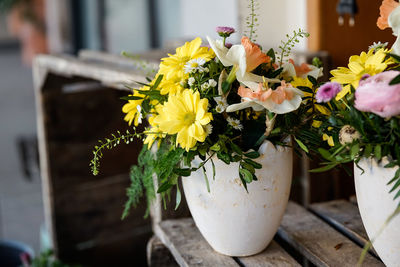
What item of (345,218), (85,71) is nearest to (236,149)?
(345,218)

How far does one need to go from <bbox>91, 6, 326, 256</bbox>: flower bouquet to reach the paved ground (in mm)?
2243

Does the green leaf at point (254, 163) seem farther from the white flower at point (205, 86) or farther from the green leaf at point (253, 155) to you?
the white flower at point (205, 86)

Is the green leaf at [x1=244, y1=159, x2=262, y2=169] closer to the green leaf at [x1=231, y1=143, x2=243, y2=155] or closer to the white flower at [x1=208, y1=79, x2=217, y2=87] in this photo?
the green leaf at [x1=231, y1=143, x2=243, y2=155]

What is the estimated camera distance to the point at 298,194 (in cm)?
159

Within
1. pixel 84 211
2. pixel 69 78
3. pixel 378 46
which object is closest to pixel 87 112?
pixel 69 78

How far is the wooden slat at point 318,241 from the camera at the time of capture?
0.93 m

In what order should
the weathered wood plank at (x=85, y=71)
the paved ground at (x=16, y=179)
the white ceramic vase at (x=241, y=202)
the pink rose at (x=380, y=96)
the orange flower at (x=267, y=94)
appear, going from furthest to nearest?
the paved ground at (x=16, y=179), the weathered wood plank at (x=85, y=71), the white ceramic vase at (x=241, y=202), the orange flower at (x=267, y=94), the pink rose at (x=380, y=96)

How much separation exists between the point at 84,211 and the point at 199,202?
4.01 feet

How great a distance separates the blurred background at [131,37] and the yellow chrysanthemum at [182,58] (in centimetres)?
51

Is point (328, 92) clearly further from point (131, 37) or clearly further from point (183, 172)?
point (131, 37)

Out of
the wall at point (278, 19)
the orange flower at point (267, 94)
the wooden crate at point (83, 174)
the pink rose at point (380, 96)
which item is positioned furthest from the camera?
the wooden crate at point (83, 174)

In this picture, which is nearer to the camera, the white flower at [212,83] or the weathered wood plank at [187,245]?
the white flower at [212,83]

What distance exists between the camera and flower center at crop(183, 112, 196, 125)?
81 centimetres

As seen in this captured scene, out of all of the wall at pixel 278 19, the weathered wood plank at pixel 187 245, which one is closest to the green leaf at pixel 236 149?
the weathered wood plank at pixel 187 245
